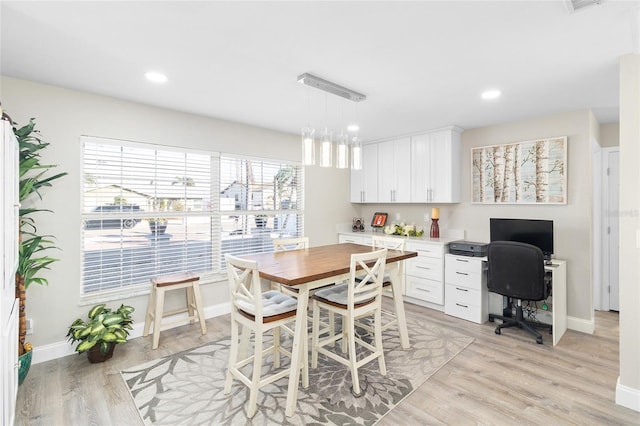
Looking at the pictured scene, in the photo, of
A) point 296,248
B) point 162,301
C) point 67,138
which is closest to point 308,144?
point 296,248

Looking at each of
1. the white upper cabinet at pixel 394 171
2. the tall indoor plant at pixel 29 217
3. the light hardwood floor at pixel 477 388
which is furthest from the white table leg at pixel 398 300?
the tall indoor plant at pixel 29 217

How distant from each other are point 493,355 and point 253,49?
10.8ft

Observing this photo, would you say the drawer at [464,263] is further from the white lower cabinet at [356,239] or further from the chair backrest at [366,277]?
the chair backrest at [366,277]

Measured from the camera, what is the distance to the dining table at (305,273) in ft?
6.94

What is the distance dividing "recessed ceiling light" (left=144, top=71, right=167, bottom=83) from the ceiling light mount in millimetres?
1149

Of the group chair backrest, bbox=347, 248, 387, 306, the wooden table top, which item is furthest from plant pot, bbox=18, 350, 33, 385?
chair backrest, bbox=347, 248, 387, 306

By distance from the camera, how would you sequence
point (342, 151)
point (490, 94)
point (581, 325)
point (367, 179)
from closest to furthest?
point (342, 151) < point (490, 94) < point (581, 325) < point (367, 179)

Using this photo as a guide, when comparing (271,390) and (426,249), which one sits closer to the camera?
(271,390)

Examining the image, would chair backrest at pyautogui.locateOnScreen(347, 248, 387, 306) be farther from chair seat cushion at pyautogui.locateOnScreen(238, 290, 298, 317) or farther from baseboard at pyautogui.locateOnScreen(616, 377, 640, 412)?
baseboard at pyautogui.locateOnScreen(616, 377, 640, 412)

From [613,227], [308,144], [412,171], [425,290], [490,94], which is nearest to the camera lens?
[308,144]

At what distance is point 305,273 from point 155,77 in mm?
2059

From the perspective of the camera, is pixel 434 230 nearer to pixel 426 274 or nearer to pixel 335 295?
pixel 426 274

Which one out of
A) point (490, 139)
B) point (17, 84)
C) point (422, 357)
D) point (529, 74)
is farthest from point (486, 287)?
point (17, 84)

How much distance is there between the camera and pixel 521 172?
3887 mm
